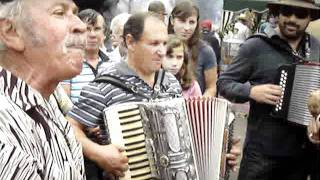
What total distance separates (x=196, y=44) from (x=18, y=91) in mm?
3261

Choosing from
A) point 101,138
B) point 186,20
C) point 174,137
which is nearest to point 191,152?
point 174,137

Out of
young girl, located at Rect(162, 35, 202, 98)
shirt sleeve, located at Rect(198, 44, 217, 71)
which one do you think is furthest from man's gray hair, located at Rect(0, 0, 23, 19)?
shirt sleeve, located at Rect(198, 44, 217, 71)

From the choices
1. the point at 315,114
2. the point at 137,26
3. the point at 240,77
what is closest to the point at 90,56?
the point at 240,77

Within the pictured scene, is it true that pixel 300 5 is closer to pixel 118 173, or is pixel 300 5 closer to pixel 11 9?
pixel 118 173

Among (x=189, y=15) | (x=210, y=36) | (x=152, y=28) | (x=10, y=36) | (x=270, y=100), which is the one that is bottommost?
(x=210, y=36)

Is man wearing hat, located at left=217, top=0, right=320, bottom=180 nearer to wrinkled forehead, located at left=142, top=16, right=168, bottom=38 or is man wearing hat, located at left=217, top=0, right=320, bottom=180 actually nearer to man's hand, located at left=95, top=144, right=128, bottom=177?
wrinkled forehead, located at left=142, top=16, right=168, bottom=38

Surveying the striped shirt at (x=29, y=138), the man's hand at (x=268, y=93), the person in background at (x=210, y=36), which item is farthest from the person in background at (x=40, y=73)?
the person in background at (x=210, y=36)

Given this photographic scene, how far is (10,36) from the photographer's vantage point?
4.96 ft

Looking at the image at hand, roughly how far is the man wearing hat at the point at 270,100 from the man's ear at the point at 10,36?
2.42 meters

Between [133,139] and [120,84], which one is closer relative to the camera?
[133,139]

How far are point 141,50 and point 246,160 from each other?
1.43 meters

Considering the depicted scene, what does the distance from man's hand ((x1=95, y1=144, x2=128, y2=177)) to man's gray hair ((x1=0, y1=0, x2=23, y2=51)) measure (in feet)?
3.55

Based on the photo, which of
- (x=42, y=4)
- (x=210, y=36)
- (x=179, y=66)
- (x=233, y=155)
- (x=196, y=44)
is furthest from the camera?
(x=210, y=36)

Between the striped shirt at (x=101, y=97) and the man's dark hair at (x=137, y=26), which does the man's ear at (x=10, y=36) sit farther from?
the man's dark hair at (x=137, y=26)
